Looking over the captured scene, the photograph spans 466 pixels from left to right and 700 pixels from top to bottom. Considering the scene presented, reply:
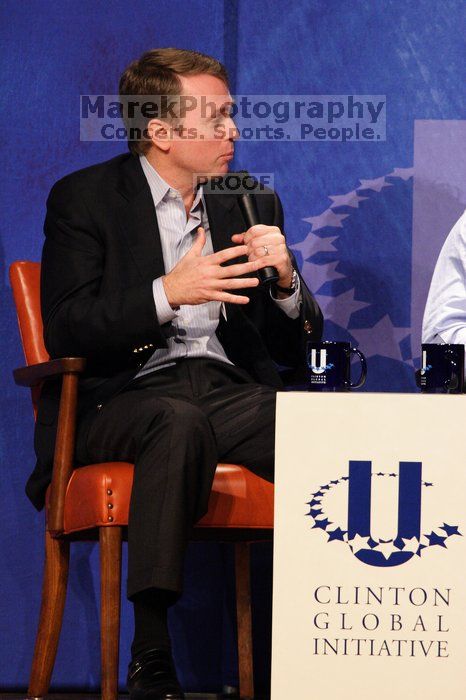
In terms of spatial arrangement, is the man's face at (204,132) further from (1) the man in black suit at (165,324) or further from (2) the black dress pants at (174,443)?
(2) the black dress pants at (174,443)

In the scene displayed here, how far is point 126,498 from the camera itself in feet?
7.00

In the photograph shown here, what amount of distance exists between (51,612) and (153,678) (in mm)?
648

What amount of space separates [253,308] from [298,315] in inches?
6.7

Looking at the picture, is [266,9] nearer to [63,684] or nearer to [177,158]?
[177,158]

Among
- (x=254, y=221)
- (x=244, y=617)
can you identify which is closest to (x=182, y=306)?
(x=254, y=221)

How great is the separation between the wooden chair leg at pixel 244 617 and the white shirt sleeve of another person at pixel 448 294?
75 centimetres

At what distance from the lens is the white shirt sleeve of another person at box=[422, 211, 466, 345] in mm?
2752

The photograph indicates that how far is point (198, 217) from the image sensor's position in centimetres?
264

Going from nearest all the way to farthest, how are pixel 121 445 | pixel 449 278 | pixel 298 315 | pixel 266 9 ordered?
pixel 121 445, pixel 298 315, pixel 449 278, pixel 266 9

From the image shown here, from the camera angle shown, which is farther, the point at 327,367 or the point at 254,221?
the point at 254,221

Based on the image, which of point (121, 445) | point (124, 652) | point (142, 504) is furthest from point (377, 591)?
point (124, 652)

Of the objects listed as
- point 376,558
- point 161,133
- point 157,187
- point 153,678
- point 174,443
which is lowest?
point 153,678

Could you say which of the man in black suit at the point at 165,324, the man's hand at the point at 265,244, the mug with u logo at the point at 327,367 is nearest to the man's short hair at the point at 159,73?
the man in black suit at the point at 165,324

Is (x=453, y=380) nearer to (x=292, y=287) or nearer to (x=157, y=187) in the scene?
(x=292, y=287)
